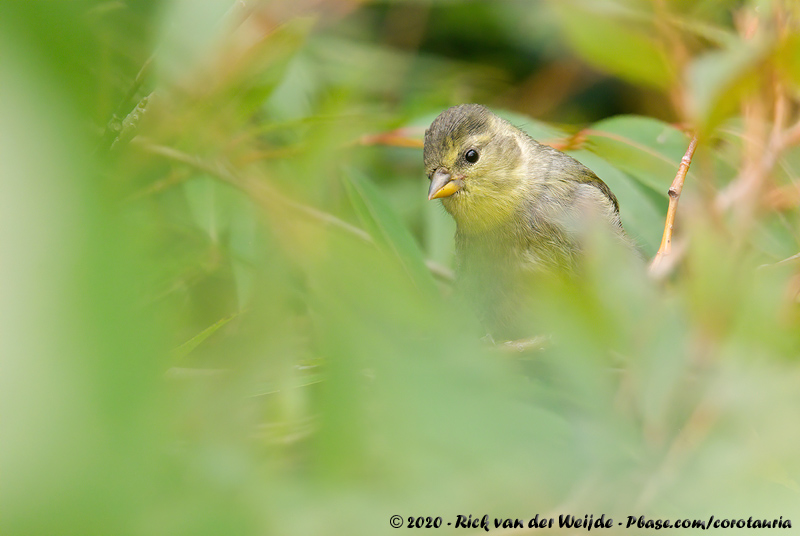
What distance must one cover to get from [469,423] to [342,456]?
5.8 inches

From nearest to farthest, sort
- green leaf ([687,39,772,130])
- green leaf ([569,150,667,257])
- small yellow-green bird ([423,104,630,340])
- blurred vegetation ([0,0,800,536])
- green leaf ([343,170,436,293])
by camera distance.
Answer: blurred vegetation ([0,0,800,536]) < green leaf ([687,39,772,130]) < green leaf ([343,170,436,293]) < green leaf ([569,150,667,257]) < small yellow-green bird ([423,104,630,340])

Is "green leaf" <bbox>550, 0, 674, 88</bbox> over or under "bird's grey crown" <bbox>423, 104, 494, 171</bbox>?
over

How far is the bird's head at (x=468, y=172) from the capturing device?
212 cm

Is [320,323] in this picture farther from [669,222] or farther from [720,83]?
[669,222]

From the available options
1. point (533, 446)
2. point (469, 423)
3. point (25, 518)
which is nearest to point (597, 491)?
point (533, 446)

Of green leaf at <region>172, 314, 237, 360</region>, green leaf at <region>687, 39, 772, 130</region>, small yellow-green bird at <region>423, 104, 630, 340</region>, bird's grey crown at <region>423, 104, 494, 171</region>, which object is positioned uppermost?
green leaf at <region>687, 39, 772, 130</region>

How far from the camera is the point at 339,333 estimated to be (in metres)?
0.67

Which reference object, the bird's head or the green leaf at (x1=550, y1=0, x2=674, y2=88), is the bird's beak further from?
the green leaf at (x1=550, y1=0, x2=674, y2=88)

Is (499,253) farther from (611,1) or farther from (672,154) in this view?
(611,1)

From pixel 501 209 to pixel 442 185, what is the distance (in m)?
0.20

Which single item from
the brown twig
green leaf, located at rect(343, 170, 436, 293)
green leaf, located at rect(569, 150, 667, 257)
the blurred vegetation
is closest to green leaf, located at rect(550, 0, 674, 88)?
the blurred vegetation

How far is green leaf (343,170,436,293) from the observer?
153cm

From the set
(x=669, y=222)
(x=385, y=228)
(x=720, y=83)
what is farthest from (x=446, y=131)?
(x=720, y=83)

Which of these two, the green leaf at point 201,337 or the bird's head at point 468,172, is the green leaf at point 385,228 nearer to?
the bird's head at point 468,172
